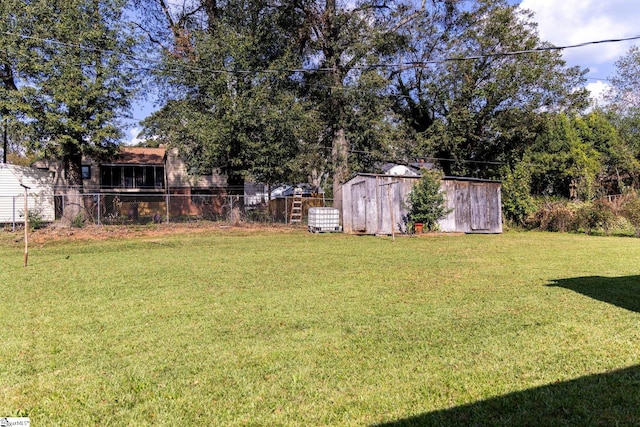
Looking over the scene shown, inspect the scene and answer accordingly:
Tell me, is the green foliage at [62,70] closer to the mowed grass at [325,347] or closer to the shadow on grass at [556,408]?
the mowed grass at [325,347]

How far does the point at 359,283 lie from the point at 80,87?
18.6m

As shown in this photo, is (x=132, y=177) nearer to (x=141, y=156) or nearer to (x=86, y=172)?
(x=141, y=156)

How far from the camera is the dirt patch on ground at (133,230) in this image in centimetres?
1684

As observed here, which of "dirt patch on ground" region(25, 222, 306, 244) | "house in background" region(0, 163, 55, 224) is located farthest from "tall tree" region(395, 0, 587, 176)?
"house in background" region(0, 163, 55, 224)

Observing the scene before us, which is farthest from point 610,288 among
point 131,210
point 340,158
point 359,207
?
point 131,210

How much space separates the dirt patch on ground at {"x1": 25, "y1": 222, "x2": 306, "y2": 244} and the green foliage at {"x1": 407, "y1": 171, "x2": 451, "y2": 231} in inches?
234

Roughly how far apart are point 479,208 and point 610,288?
1533 centimetres

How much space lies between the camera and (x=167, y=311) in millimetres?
5598

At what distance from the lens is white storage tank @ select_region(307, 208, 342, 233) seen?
65.6 ft

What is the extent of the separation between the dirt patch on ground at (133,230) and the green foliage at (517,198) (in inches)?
463

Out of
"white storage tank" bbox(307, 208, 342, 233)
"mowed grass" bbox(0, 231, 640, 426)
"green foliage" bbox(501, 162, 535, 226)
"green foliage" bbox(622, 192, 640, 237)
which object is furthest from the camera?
"green foliage" bbox(501, 162, 535, 226)

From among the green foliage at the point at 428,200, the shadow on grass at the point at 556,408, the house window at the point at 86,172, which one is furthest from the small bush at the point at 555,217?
the house window at the point at 86,172

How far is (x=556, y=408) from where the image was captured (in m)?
2.79

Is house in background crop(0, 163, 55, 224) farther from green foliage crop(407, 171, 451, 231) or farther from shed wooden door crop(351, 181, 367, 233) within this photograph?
green foliage crop(407, 171, 451, 231)
